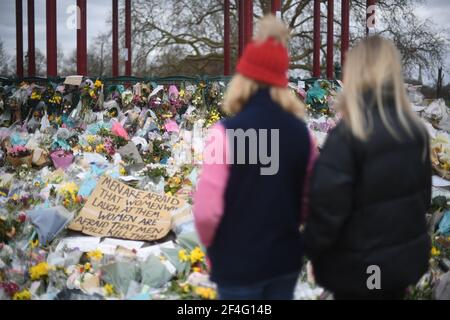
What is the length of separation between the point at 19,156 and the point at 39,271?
9.89 ft

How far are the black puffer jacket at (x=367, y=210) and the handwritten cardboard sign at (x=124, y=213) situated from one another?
248 centimetres

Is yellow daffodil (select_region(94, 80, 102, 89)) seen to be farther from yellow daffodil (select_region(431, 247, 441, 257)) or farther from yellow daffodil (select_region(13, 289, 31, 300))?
yellow daffodil (select_region(431, 247, 441, 257))

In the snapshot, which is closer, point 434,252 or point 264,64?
point 264,64

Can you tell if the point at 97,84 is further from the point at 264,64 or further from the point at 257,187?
the point at 257,187

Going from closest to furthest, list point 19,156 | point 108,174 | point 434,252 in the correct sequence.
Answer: point 434,252 → point 108,174 → point 19,156

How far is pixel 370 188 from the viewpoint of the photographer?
228 centimetres

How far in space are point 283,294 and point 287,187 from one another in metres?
0.45

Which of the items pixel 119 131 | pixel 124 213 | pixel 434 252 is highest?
pixel 119 131

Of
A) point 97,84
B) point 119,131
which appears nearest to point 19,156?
point 119,131

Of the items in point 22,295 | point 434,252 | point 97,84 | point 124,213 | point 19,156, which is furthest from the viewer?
point 97,84

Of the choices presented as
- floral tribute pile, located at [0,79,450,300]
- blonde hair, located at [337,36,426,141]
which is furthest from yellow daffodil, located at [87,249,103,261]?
blonde hair, located at [337,36,426,141]

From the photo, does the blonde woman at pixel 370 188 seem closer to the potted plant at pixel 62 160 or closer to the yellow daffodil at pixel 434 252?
the yellow daffodil at pixel 434 252

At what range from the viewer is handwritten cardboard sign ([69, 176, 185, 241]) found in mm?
4734
